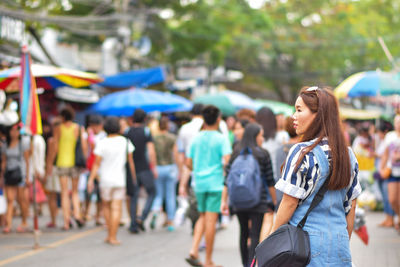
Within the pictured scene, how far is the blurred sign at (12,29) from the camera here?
13031 mm

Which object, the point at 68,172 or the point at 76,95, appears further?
the point at 76,95

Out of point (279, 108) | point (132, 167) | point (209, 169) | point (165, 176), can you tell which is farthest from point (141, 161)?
point (279, 108)

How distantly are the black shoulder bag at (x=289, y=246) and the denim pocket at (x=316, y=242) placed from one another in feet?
0.09

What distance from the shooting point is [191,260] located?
7.76 meters

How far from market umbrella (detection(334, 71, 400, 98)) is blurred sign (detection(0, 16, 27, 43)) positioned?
6519 mm

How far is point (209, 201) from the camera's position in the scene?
25.9 ft

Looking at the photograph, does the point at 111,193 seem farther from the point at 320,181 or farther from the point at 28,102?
the point at 320,181

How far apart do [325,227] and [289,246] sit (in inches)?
10.1

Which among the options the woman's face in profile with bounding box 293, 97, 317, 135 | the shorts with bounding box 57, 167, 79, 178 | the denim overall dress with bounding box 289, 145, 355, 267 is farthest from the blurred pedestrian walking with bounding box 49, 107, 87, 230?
the denim overall dress with bounding box 289, 145, 355, 267

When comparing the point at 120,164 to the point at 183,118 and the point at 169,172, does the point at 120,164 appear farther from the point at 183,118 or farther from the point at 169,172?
the point at 183,118

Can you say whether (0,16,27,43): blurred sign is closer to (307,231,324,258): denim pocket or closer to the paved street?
the paved street

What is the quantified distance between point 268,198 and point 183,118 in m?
7.47

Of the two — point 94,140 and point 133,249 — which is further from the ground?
point 94,140

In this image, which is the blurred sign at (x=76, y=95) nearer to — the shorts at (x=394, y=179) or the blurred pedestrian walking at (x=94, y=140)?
the blurred pedestrian walking at (x=94, y=140)
